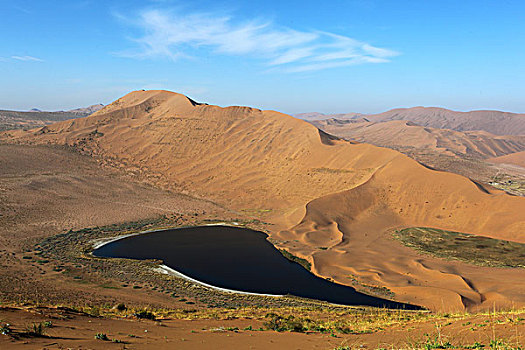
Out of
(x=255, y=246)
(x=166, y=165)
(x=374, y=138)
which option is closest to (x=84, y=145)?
(x=166, y=165)

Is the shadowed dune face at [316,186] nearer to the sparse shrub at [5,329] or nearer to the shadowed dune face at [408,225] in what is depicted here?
the shadowed dune face at [408,225]

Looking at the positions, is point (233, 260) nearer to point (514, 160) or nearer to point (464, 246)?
point (464, 246)

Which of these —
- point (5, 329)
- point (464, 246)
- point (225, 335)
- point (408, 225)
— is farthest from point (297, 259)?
point (5, 329)

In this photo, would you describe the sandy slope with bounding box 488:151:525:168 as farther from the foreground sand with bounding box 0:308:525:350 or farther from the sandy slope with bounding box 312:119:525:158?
the foreground sand with bounding box 0:308:525:350

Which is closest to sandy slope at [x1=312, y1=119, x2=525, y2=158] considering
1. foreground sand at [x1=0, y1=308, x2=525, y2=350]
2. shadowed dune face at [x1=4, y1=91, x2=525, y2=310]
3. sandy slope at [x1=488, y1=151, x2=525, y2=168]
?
sandy slope at [x1=488, y1=151, x2=525, y2=168]

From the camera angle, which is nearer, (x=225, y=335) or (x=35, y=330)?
(x=35, y=330)
